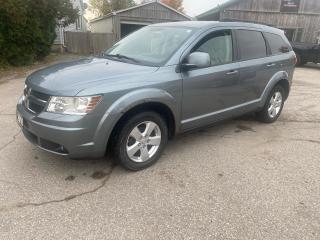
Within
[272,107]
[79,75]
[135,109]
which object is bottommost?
[272,107]

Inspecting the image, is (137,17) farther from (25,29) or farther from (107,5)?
(107,5)

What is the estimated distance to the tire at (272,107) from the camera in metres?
5.85

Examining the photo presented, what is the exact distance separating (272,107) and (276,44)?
3.80ft

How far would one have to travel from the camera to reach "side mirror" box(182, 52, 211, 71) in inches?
155

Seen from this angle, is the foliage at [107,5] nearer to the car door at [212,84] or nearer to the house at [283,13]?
the house at [283,13]

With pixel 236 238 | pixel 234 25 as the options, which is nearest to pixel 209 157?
pixel 236 238

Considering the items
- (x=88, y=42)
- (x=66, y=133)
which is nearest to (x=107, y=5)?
(x=88, y=42)

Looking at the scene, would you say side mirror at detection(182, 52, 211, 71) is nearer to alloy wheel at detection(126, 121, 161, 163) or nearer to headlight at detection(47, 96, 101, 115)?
alloy wheel at detection(126, 121, 161, 163)

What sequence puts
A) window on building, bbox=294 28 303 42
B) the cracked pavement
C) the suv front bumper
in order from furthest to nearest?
window on building, bbox=294 28 303 42
the suv front bumper
the cracked pavement

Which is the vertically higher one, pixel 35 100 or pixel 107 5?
pixel 107 5

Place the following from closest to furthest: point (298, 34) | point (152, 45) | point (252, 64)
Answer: point (152, 45), point (252, 64), point (298, 34)

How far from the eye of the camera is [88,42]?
75.2 ft

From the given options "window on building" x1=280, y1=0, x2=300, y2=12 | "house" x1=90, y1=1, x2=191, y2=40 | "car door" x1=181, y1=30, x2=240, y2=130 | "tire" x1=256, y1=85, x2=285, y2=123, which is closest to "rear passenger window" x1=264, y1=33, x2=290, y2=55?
"tire" x1=256, y1=85, x2=285, y2=123

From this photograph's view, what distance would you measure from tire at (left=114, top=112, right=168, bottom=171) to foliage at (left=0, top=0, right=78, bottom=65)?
370 inches
